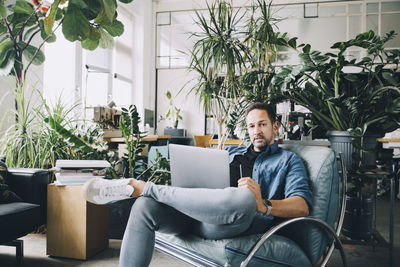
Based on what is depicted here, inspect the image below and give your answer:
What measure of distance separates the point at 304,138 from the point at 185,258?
5.49ft

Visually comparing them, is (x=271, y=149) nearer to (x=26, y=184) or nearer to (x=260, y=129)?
(x=260, y=129)

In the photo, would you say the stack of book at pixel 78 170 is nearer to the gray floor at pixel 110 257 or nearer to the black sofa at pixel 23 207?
the black sofa at pixel 23 207

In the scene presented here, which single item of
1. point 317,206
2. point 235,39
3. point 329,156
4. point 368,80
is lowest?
point 317,206

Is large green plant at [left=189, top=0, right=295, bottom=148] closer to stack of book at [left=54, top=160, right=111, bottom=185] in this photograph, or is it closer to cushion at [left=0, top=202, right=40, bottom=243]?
stack of book at [left=54, top=160, right=111, bottom=185]

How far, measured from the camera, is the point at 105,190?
1.35m

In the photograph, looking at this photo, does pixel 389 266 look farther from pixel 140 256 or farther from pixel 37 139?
pixel 37 139

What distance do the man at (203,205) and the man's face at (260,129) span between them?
17 cm

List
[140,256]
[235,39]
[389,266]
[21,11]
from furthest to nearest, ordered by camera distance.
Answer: [235,39] → [389,266] → [21,11] → [140,256]

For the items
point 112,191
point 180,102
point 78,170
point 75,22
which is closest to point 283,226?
point 112,191

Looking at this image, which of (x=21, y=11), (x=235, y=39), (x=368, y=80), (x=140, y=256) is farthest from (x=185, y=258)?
(x=235, y=39)

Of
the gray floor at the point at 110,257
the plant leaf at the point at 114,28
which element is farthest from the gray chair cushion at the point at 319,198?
the plant leaf at the point at 114,28

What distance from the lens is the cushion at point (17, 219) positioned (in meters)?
1.85

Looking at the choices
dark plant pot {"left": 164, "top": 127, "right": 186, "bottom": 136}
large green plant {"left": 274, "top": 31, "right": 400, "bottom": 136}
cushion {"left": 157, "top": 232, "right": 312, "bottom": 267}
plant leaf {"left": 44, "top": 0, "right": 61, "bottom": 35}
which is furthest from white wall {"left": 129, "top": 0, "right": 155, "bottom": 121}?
cushion {"left": 157, "top": 232, "right": 312, "bottom": 267}

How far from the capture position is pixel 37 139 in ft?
8.82
